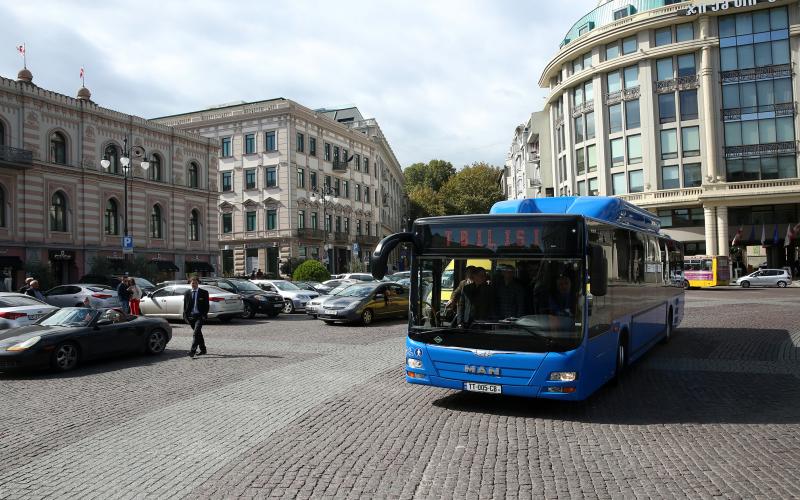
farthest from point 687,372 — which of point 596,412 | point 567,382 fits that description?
point 567,382

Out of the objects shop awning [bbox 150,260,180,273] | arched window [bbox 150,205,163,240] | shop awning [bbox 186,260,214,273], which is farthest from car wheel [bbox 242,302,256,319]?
shop awning [bbox 186,260,214,273]

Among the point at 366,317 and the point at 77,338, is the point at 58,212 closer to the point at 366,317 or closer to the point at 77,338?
the point at 366,317

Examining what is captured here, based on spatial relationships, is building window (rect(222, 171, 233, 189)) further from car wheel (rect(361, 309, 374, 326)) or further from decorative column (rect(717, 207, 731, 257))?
decorative column (rect(717, 207, 731, 257))

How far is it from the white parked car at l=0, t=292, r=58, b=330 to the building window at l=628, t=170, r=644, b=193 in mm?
47481

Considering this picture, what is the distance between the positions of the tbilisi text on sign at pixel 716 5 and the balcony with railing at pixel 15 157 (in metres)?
47.6

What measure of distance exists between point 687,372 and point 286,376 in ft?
22.6

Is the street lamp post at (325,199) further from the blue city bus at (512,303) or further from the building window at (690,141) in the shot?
the blue city bus at (512,303)

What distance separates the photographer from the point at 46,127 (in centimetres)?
3656

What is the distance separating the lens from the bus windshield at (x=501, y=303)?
762cm

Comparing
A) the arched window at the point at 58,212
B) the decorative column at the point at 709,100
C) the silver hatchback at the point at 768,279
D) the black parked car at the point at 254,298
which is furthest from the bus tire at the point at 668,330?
the decorative column at the point at 709,100

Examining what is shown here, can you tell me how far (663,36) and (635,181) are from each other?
1192 cm

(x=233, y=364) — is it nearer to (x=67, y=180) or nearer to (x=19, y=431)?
(x=19, y=431)

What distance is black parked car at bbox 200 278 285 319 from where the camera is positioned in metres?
23.6

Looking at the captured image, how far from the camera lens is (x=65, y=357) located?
1166 centimetres
